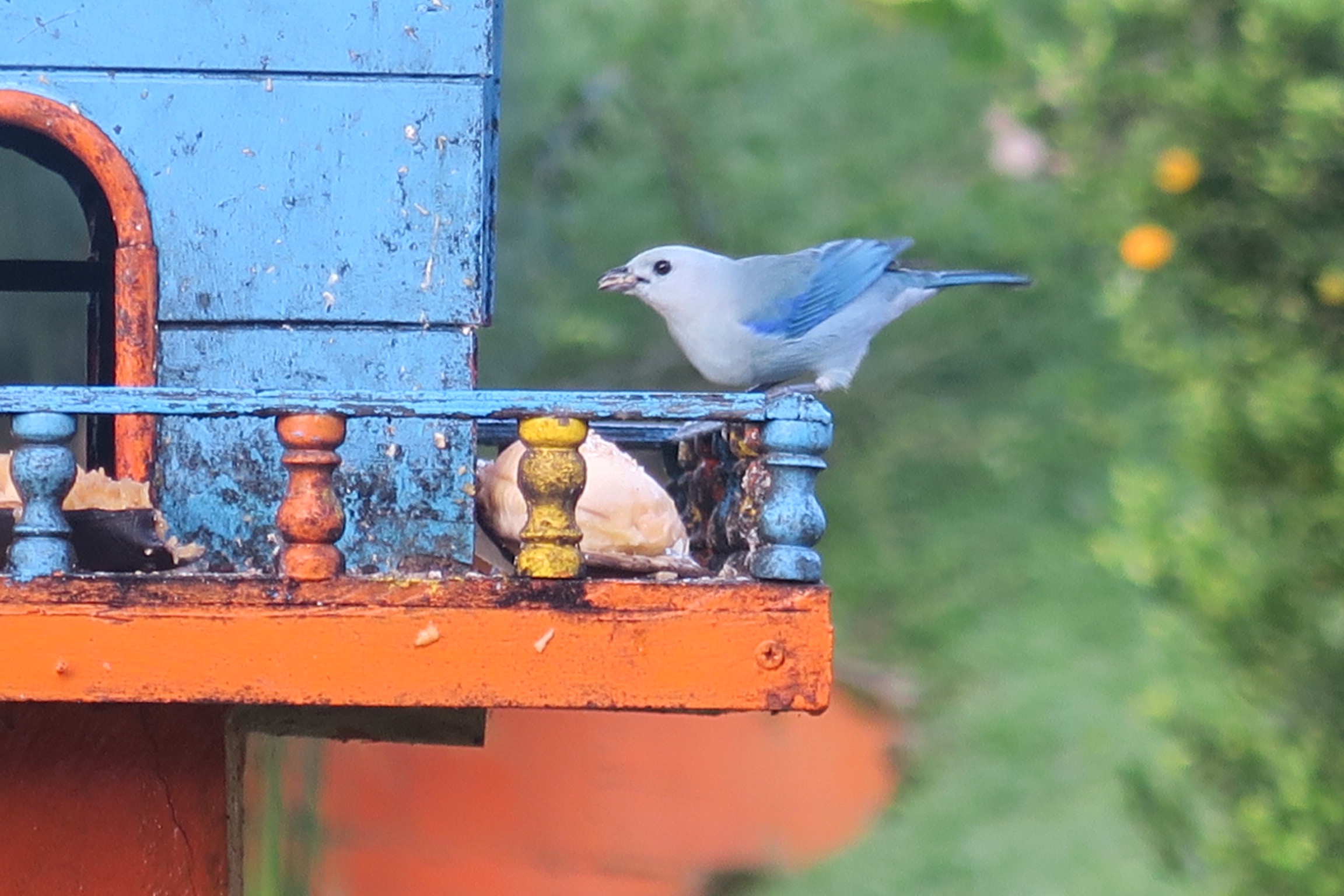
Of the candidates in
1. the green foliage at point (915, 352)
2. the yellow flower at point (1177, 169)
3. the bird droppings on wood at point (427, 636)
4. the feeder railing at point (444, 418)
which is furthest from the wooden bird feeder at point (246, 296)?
the green foliage at point (915, 352)

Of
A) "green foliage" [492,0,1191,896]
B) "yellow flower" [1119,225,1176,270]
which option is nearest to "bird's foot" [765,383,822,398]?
"yellow flower" [1119,225,1176,270]

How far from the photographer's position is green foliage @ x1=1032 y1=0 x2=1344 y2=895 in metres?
3.20

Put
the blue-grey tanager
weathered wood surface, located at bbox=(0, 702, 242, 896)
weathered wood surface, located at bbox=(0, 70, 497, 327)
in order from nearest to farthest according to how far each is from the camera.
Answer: weathered wood surface, located at bbox=(0, 702, 242, 896) < weathered wood surface, located at bbox=(0, 70, 497, 327) < the blue-grey tanager

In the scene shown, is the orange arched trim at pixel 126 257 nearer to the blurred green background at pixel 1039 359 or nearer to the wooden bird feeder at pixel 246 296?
the wooden bird feeder at pixel 246 296

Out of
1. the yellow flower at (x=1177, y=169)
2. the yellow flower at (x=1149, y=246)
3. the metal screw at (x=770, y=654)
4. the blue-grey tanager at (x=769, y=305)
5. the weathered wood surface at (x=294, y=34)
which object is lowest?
the metal screw at (x=770, y=654)

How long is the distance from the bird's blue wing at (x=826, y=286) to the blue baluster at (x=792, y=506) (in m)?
0.82

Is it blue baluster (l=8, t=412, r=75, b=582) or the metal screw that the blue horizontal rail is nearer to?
blue baluster (l=8, t=412, r=75, b=582)

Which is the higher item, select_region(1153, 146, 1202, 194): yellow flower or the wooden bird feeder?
select_region(1153, 146, 1202, 194): yellow flower

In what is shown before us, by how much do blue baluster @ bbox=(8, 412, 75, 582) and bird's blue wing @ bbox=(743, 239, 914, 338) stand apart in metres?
1.08

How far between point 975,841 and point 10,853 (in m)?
4.75

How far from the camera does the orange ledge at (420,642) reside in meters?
1.47

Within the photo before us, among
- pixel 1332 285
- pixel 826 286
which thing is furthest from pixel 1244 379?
A: pixel 826 286

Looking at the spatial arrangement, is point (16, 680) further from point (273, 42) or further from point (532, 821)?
point (532, 821)

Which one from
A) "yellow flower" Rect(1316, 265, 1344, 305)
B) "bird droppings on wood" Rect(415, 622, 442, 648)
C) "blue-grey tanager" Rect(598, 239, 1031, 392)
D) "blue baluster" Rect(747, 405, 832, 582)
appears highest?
"yellow flower" Rect(1316, 265, 1344, 305)
